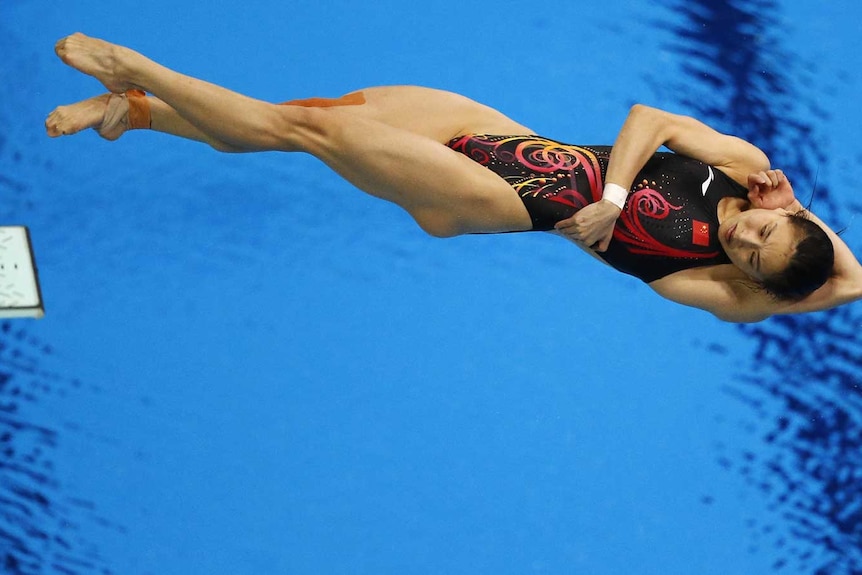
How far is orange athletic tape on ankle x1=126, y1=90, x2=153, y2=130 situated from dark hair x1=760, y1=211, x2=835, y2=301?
132 cm

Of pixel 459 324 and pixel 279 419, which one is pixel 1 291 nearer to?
pixel 279 419

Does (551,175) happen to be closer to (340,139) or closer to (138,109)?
(340,139)

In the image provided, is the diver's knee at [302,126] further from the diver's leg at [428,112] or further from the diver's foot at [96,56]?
the diver's foot at [96,56]

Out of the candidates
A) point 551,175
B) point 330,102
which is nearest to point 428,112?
point 330,102

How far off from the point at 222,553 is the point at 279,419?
1.23 ft

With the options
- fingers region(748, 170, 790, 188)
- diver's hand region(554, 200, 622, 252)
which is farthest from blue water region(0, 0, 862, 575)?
fingers region(748, 170, 790, 188)

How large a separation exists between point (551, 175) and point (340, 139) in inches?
16.9

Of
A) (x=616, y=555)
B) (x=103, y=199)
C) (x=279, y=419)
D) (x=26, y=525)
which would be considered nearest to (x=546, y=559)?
(x=616, y=555)

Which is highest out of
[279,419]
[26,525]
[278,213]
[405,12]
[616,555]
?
[405,12]

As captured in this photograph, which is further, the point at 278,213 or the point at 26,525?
the point at 278,213

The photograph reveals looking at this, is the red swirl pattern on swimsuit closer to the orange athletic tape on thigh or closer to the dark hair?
the dark hair

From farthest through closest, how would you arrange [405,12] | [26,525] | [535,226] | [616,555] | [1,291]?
1. [405,12]
2. [616,555]
3. [26,525]
4. [1,291]
5. [535,226]

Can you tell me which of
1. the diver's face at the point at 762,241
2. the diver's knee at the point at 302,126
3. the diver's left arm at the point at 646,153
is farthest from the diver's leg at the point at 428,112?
the diver's face at the point at 762,241

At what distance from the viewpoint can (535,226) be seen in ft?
7.01
